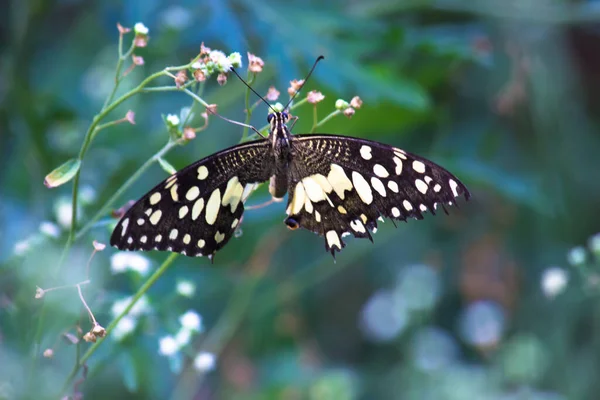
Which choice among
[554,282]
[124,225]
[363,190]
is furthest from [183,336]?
[554,282]

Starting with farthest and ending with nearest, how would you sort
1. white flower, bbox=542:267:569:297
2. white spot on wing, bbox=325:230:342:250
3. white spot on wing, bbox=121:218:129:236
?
white flower, bbox=542:267:569:297 → white spot on wing, bbox=325:230:342:250 → white spot on wing, bbox=121:218:129:236

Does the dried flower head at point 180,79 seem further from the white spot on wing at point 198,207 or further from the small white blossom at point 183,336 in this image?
the small white blossom at point 183,336

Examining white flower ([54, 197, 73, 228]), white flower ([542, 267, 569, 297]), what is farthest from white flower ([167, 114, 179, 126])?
white flower ([542, 267, 569, 297])

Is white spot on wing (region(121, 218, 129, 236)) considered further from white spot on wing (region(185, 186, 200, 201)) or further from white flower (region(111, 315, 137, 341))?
white flower (region(111, 315, 137, 341))

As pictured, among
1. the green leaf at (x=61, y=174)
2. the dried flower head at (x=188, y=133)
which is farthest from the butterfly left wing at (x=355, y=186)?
the green leaf at (x=61, y=174)

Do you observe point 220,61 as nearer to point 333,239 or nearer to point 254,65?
point 254,65

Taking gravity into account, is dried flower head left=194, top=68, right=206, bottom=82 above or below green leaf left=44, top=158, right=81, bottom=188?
above

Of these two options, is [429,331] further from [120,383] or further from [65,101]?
[65,101]
